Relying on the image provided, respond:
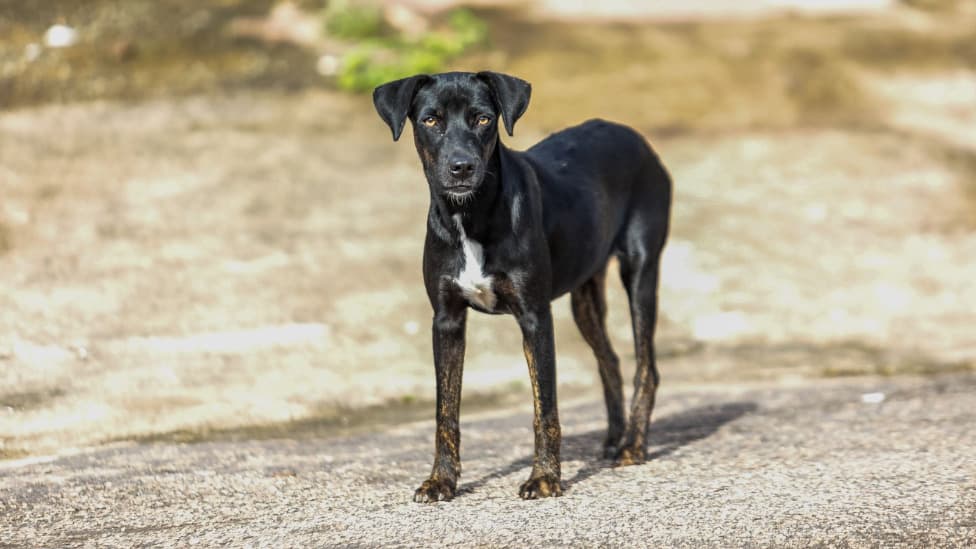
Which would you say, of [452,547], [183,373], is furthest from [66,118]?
[452,547]

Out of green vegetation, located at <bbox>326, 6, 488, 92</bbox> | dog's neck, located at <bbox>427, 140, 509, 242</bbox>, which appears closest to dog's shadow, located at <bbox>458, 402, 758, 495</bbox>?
dog's neck, located at <bbox>427, 140, 509, 242</bbox>

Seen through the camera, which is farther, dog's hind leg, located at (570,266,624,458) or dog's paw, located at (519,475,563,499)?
dog's hind leg, located at (570,266,624,458)

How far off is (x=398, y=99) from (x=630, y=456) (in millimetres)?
2366

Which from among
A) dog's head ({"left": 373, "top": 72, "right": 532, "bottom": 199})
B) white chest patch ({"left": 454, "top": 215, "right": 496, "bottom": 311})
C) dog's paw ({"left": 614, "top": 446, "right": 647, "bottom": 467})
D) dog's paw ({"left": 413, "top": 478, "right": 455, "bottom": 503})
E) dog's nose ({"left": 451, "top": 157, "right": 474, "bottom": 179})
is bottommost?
dog's paw ({"left": 614, "top": 446, "right": 647, "bottom": 467})

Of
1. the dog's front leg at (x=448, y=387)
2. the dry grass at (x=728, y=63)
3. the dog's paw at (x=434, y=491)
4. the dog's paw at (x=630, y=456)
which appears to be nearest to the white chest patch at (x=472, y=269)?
the dog's front leg at (x=448, y=387)

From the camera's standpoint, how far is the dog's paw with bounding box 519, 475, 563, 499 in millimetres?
6270

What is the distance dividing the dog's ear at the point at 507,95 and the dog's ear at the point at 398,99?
307 mm

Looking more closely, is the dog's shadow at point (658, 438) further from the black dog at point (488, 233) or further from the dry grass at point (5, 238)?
the dry grass at point (5, 238)

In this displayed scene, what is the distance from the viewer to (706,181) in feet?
46.3

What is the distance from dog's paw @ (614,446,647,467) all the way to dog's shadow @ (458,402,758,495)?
0.17ft

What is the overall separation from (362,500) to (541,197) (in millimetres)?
1759

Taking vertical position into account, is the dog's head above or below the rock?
below

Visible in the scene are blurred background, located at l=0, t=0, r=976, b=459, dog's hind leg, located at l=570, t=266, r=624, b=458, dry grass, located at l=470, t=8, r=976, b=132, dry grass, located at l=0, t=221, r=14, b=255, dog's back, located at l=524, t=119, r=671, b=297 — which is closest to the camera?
dog's back, located at l=524, t=119, r=671, b=297

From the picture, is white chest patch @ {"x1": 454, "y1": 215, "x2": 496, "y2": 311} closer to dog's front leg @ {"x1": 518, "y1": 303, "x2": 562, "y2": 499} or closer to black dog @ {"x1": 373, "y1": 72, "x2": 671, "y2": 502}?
black dog @ {"x1": 373, "y1": 72, "x2": 671, "y2": 502}
